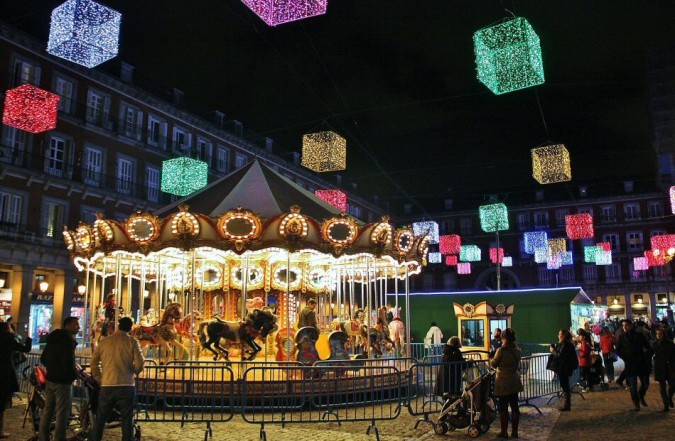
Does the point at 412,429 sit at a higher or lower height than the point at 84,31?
lower

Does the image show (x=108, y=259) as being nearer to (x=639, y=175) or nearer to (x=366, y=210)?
(x=366, y=210)

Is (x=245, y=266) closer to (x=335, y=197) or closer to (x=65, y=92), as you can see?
(x=335, y=197)

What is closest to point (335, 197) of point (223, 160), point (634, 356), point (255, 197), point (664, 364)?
point (255, 197)

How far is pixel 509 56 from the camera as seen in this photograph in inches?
354

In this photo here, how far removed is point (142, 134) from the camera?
3325cm

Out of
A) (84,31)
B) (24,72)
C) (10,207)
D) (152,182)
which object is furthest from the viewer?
(152,182)

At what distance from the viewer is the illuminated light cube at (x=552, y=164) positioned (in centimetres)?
1452

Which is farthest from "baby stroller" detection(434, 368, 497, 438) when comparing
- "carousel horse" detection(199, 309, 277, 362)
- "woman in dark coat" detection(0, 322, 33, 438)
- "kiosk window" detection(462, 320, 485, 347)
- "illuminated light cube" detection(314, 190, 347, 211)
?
"illuminated light cube" detection(314, 190, 347, 211)

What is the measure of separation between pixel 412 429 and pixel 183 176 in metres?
12.8

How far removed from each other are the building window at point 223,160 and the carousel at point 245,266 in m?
22.3

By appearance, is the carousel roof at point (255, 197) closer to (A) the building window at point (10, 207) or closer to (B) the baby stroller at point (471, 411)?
(B) the baby stroller at point (471, 411)

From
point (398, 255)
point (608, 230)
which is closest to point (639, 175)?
point (608, 230)

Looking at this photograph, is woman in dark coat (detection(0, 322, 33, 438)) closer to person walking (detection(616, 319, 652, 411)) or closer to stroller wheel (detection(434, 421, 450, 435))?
stroller wheel (detection(434, 421, 450, 435))

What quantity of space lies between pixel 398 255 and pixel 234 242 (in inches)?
161
